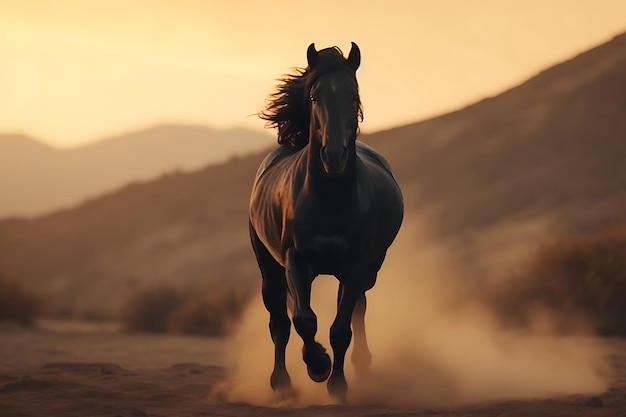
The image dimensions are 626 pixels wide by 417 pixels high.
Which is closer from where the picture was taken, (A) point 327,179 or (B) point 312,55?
(A) point 327,179

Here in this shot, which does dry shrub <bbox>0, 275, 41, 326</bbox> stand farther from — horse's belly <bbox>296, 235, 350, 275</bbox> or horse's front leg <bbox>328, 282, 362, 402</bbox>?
horse's belly <bbox>296, 235, 350, 275</bbox>

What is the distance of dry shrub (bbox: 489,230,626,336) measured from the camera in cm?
1703

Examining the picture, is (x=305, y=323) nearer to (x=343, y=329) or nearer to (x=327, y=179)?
(x=343, y=329)

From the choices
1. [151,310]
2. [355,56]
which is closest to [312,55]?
[355,56]

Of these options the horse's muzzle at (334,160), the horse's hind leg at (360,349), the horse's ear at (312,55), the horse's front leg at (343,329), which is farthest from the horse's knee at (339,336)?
the horse's ear at (312,55)

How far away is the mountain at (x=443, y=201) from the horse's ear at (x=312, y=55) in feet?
70.3

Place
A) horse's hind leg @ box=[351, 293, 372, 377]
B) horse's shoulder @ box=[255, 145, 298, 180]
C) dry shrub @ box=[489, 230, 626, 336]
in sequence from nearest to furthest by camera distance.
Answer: horse's hind leg @ box=[351, 293, 372, 377] < horse's shoulder @ box=[255, 145, 298, 180] < dry shrub @ box=[489, 230, 626, 336]

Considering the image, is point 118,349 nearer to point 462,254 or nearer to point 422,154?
point 462,254

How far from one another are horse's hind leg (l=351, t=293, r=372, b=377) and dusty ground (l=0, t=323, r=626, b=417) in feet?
2.77

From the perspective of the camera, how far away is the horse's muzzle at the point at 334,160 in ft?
28.2

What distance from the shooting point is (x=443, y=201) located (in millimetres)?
43875

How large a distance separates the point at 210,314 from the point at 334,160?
1308 cm

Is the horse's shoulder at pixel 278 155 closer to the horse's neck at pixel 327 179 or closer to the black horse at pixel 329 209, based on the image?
the black horse at pixel 329 209

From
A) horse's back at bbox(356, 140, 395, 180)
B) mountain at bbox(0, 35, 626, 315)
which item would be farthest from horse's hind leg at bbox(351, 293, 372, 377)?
mountain at bbox(0, 35, 626, 315)
